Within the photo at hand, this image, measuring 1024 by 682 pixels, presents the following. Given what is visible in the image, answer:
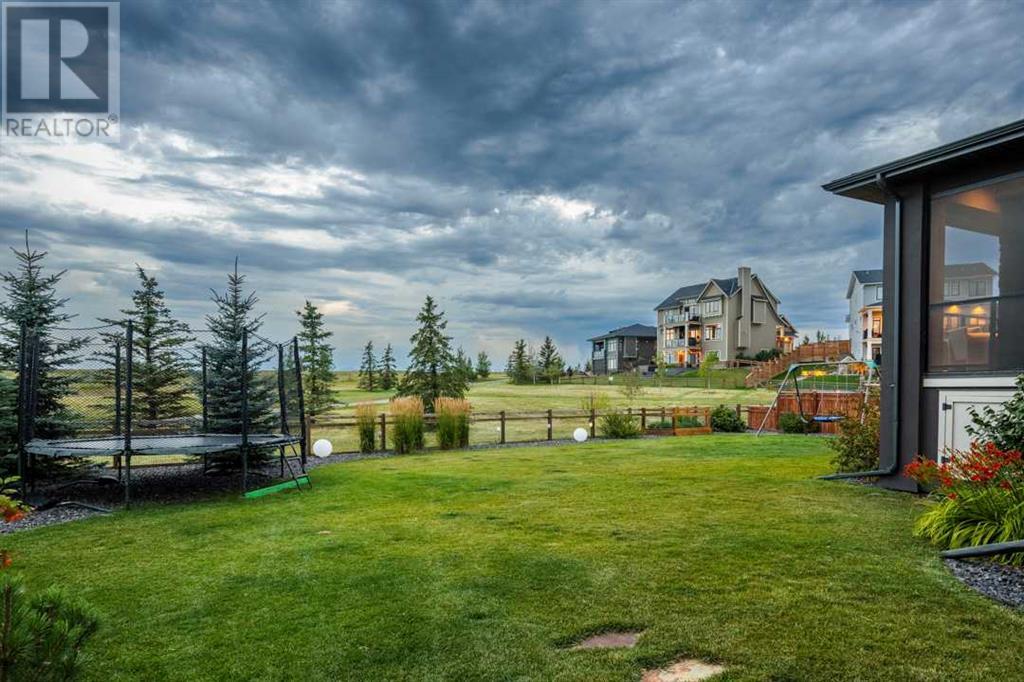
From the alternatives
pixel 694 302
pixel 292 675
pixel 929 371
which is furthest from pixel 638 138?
pixel 694 302

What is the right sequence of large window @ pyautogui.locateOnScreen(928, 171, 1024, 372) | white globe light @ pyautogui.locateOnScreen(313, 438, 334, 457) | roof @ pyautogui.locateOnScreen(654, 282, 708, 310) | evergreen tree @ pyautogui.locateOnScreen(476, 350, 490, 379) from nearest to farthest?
large window @ pyautogui.locateOnScreen(928, 171, 1024, 372), white globe light @ pyautogui.locateOnScreen(313, 438, 334, 457), roof @ pyautogui.locateOnScreen(654, 282, 708, 310), evergreen tree @ pyautogui.locateOnScreen(476, 350, 490, 379)

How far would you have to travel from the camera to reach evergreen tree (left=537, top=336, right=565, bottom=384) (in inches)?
1934

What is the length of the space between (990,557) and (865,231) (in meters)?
29.4

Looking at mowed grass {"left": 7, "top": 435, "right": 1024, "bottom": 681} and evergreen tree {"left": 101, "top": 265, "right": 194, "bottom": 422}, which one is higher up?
evergreen tree {"left": 101, "top": 265, "right": 194, "bottom": 422}

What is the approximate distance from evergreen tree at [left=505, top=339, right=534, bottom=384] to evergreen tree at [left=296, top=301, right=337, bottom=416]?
25.9 metres

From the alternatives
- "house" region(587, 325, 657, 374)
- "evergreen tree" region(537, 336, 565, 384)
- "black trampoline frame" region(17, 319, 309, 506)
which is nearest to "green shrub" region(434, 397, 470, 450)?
"black trampoline frame" region(17, 319, 309, 506)

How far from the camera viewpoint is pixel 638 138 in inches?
684

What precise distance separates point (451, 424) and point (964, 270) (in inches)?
410

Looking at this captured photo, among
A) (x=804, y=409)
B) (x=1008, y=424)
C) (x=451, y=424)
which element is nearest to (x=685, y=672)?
(x=1008, y=424)

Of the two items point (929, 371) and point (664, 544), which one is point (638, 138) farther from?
point (664, 544)

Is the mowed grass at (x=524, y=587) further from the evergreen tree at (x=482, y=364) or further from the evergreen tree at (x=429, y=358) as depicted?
the evergreen tree at (x=482, y=364)

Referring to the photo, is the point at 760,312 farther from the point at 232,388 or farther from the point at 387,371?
the point at 232,388

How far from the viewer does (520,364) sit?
4850 centimetres

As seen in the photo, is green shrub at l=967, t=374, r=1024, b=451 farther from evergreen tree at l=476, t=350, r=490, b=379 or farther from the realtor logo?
evergreen tree at l=476, t=350, r=490, b=379
